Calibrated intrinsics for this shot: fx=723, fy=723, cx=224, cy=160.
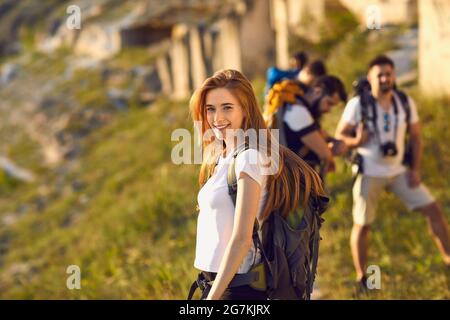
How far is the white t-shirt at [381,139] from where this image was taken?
203 inches

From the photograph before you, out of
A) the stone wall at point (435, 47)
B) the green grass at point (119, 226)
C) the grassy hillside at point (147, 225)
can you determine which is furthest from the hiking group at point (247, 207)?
the stone wall at point (435, 47)

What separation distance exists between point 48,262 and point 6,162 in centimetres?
898

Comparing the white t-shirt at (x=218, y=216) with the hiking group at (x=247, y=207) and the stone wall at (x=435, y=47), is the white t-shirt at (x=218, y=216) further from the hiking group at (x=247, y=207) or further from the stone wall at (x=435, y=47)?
the stone wall at (x=435, y=47)

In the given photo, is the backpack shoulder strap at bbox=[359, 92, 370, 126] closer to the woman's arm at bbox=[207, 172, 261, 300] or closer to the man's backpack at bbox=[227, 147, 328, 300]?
the man's backpack at bbox=[227, 147, 328, 300]

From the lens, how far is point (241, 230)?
282cm

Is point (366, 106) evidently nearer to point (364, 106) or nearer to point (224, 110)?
point (364, 106)

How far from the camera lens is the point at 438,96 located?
8.38 m

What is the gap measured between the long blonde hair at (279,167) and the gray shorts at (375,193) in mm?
2262

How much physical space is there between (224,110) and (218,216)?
442 mm

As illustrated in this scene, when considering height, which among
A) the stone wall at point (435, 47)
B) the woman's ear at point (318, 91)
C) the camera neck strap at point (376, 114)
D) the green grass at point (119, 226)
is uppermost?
the stone wall at point (435, 47)

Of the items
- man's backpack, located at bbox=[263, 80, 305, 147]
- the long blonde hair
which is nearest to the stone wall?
man's backpack, located at bbox=[263, 80, 305, 147]
